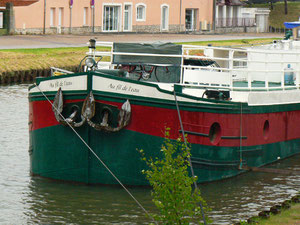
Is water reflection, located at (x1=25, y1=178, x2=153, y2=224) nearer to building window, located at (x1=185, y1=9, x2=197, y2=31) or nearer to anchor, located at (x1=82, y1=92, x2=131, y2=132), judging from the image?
anchor, located at (x1=82, y1=92, x2=131, y2=132)

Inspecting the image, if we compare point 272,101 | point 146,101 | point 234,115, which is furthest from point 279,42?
point 146,101

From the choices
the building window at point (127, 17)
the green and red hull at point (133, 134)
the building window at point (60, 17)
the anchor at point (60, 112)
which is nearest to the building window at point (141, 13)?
the building window at point (127, 17)

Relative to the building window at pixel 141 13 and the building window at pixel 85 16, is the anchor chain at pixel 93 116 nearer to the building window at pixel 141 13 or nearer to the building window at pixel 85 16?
the building window at pixel 85 16

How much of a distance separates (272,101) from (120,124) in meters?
5.32

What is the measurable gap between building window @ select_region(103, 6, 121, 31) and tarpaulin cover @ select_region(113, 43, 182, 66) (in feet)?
172

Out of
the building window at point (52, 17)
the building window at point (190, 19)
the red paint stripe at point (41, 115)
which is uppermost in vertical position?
the building window at point (190, 19)

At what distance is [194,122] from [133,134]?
58.8 inches

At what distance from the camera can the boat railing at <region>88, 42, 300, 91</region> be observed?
19359 mm

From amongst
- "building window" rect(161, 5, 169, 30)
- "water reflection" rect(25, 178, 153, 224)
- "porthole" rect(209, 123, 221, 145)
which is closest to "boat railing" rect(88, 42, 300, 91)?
"porthole" rect(209, 123, 221, 145)

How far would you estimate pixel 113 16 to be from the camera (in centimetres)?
7319

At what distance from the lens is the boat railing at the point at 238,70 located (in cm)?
1936

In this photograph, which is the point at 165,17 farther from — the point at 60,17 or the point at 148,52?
the point at 148,52

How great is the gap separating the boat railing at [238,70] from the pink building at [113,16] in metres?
36.5

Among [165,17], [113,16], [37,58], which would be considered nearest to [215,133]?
[37,58]
